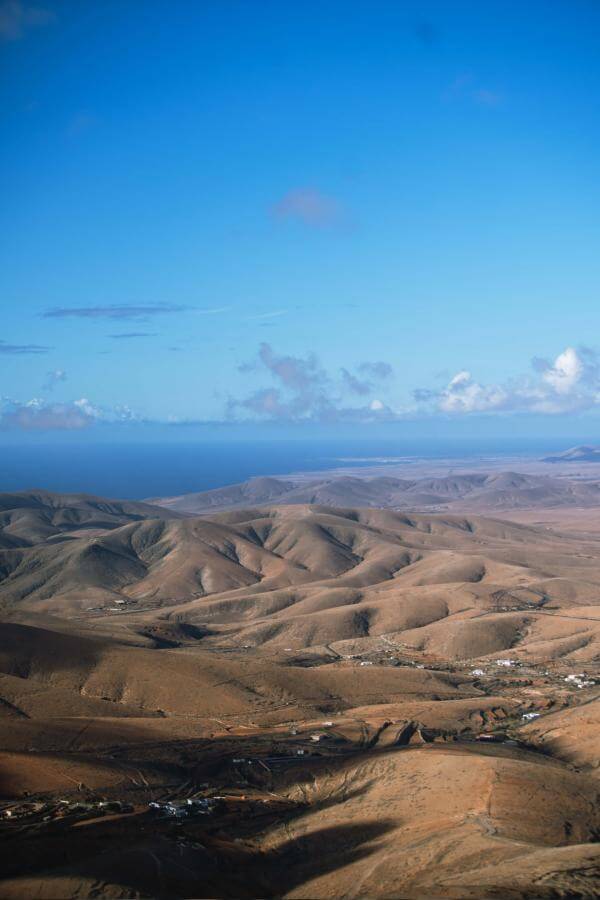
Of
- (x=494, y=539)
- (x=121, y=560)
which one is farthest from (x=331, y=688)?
(x=494, y=539)

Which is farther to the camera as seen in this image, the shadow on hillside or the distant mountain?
the distant mountain

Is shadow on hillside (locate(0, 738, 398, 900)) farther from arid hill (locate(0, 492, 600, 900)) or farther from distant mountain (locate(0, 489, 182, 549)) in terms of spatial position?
distant mountain (locate(0, 489, 182, 549))

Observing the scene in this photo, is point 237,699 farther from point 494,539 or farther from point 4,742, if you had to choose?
point 494,539

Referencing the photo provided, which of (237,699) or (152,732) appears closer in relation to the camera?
(152,732)

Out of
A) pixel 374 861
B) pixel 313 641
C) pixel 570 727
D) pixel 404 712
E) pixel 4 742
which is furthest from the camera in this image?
pixel 313 641

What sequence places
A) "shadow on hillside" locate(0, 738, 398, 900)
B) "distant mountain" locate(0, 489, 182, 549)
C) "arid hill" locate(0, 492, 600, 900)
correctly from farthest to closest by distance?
"distant mountain" locate(0, 489, 182, 549)
"arid hill" locate(0, 492, 600, 900)
"shadow on hillside" locate(0, 738, 398, 900)

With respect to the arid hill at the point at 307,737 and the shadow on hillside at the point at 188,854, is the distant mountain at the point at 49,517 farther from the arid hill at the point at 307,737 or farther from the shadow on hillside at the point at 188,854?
the shadow on hillside at the point at 188,854

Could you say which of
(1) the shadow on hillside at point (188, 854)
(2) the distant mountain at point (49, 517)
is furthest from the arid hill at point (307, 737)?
(2) the distant mountain at point (49, 517)

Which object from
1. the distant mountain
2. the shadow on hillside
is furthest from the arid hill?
the distant mountain
